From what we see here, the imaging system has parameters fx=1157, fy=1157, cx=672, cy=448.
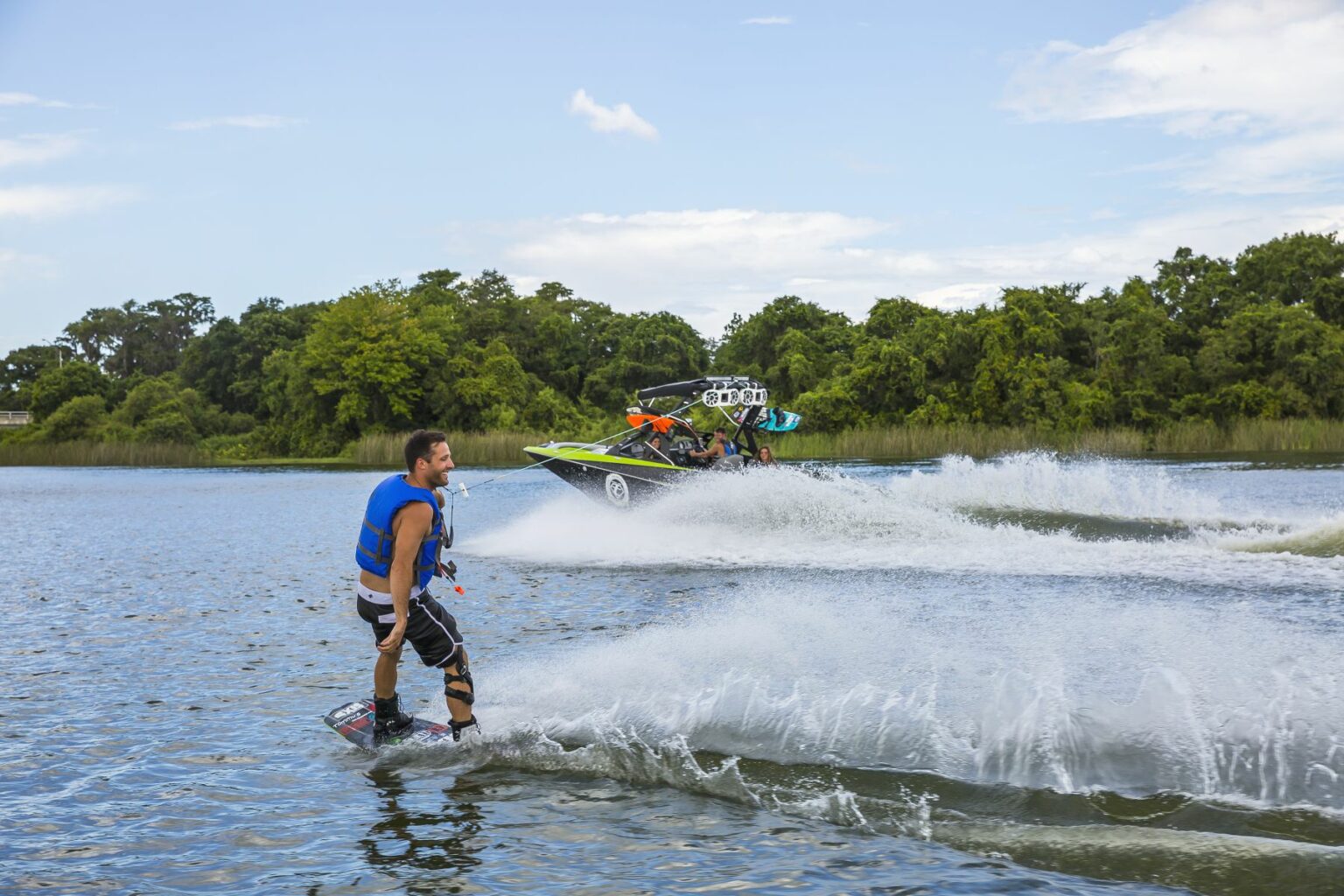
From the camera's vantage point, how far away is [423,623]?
21.4 ft

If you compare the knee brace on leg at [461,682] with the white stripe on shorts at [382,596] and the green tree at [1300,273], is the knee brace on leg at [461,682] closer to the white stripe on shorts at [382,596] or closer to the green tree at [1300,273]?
the white stripe on shorts at [382,596]

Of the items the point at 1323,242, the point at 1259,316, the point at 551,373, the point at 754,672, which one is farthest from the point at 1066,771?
the point at 551,373

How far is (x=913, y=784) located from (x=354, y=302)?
255 feet

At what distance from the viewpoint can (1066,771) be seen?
605 centimetres

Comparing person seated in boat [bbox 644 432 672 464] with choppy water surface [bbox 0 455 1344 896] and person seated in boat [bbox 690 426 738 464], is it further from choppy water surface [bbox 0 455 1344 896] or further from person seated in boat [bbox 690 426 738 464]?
choppy water surface [bbox 0 455 1344 896]

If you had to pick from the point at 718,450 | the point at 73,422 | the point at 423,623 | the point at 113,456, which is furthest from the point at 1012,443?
the point at 73,422

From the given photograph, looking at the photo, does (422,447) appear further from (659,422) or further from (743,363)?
(743,363)

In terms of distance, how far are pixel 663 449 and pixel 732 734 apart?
1254 centimetres

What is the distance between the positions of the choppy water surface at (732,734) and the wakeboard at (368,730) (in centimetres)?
8

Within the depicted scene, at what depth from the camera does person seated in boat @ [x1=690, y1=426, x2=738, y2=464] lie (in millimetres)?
19172

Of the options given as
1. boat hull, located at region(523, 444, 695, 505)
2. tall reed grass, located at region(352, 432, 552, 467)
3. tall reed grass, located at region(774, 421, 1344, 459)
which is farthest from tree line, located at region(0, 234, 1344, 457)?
boat hull, located at region(523, 444, 695, 505)

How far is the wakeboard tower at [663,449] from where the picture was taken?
1917 centimetres

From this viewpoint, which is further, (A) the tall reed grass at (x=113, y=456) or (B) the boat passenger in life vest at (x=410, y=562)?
(A) the tall reed grass at (x=113, y=456)

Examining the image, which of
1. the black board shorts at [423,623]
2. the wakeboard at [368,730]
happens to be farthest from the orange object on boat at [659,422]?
the black board shorts at [423,623]
